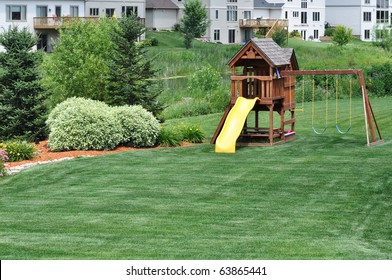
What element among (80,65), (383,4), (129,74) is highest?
(383,4)

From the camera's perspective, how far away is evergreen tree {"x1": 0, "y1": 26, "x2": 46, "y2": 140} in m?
32.9

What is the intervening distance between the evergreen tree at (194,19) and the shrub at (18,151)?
64.6 m

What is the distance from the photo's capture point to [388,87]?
53219 millimetres

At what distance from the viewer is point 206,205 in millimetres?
22031

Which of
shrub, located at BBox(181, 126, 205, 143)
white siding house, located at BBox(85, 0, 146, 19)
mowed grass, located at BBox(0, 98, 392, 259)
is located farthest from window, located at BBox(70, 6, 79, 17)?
mowed grass, located at BBox(0, 98, 392, 259)

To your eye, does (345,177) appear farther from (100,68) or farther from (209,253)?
(100,68)

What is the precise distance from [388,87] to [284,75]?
70.3 ft

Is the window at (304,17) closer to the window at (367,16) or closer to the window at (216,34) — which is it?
the window at (367,16)

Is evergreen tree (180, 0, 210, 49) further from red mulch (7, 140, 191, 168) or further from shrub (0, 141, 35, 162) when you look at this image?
shrub (0, 141, 35, 162)

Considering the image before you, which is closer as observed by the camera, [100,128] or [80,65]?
[100,128]

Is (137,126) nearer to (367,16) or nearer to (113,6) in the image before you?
(113,6)

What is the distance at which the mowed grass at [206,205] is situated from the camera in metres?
17.6

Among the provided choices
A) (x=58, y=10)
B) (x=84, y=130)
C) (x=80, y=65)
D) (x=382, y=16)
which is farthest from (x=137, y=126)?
(x=382, y=16)

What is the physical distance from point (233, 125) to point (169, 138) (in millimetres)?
2029
